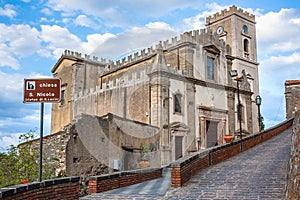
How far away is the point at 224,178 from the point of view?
9.20 m

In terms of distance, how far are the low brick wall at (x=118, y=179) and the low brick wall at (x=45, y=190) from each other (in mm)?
1303

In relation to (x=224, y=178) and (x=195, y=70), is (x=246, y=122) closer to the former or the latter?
(x=195, y=70)

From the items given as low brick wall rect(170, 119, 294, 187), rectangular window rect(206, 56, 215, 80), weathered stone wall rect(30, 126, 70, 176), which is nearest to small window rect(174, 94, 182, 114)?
rectangular window rect(206, 56, 215, 80)

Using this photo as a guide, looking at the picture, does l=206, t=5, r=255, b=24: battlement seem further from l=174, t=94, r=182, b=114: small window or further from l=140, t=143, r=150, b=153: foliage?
l=140, t=143, r=150, b=153: foliage

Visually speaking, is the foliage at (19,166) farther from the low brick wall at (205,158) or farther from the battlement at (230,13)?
the battlement at (230,13)

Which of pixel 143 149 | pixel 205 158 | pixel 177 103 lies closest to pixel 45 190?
pixel 205 158

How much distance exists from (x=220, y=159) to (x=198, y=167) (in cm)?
195

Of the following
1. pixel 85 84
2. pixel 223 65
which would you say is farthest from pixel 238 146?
pixel 85 84

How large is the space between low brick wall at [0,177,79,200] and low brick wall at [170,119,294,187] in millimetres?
2542

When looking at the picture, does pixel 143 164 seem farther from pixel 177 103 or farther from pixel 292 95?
pixel 292 95

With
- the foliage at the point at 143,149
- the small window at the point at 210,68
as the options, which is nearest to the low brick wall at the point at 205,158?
the foliage at the point at 143,149

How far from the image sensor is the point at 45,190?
687 cm

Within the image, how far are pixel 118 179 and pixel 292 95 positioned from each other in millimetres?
21358

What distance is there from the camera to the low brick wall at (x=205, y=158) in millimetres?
8742
